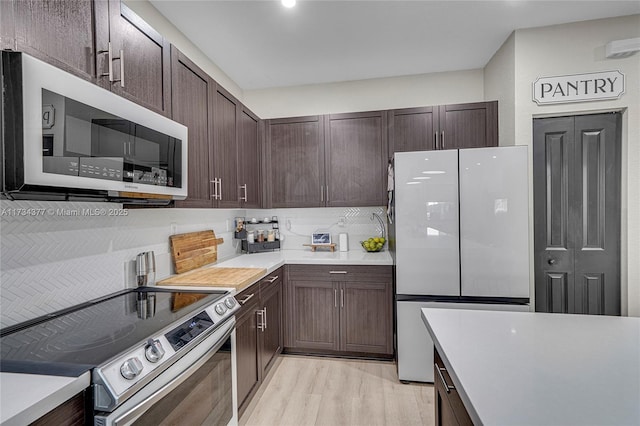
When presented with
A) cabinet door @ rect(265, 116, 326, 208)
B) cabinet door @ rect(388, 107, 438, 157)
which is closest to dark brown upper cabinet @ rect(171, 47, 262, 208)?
cabinet door @ rect(265, 116, 326, 208)

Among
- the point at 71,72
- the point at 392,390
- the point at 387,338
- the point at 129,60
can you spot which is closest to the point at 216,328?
the point at 71,72

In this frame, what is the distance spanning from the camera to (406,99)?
3.38 metres

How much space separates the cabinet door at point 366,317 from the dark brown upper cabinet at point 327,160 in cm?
85

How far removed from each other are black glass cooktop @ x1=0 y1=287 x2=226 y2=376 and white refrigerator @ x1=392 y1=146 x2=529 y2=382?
4.85ft

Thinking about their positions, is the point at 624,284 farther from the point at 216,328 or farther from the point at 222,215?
the point at 222,215

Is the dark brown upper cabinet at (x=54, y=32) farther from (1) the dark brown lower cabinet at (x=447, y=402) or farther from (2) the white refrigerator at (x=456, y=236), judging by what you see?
(2) the white refrigerator at (x=456, y=236)

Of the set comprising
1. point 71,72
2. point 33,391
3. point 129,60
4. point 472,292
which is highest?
point 129,60

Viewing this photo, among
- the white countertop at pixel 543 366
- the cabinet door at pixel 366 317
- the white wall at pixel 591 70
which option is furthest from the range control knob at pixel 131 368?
the white wall at pixel 591 70

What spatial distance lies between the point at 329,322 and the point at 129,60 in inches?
94.9

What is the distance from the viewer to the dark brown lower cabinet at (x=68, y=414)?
2.66 feet

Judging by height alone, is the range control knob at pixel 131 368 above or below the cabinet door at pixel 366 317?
above

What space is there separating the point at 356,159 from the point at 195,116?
1.62 meters

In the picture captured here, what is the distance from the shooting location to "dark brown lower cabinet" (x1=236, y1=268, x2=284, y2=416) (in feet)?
6.54

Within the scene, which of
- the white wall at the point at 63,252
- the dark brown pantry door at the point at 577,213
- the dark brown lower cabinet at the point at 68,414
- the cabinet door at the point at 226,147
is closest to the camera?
the dark brown lower cabinet at the point at 68,414
